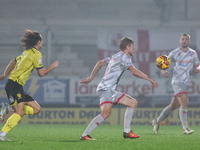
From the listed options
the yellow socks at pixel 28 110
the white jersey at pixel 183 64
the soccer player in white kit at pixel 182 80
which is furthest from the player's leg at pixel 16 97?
the white jersey at pixel 183 64

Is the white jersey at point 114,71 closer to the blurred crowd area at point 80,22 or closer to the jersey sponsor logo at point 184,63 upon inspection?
the jersey sponsor logo at point 184,63

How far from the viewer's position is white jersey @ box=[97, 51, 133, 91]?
19.0 ft

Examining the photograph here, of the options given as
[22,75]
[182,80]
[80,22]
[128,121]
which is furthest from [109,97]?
[80,22]

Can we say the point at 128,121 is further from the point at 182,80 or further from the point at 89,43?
the point at 89,43

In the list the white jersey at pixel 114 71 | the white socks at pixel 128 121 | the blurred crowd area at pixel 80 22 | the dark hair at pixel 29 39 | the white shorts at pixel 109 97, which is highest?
the blurred crowd area at pixel 80 22

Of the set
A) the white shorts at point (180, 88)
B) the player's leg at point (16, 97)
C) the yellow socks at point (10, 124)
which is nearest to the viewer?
the yellow socks at point (10, 124)

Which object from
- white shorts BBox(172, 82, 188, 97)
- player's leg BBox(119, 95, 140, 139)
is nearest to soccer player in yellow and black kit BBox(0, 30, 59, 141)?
player's leg BBox(119, 95, 140, 139)

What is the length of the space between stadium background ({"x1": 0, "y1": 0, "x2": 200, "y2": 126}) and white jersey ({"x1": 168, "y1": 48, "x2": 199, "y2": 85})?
6.03 m

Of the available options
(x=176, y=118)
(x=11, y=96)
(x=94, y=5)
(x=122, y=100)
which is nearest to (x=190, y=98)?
(x=176, y=118)

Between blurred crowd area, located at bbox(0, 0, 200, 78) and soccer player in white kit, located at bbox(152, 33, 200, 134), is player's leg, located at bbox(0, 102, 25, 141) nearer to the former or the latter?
soccer player in white kit, located at bbox(152, 33, 200, 134)

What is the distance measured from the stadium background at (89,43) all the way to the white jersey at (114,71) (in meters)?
8.07

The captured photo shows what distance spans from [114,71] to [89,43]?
44.2ft

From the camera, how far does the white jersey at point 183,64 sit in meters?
7.86

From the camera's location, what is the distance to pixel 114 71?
5855 mm
